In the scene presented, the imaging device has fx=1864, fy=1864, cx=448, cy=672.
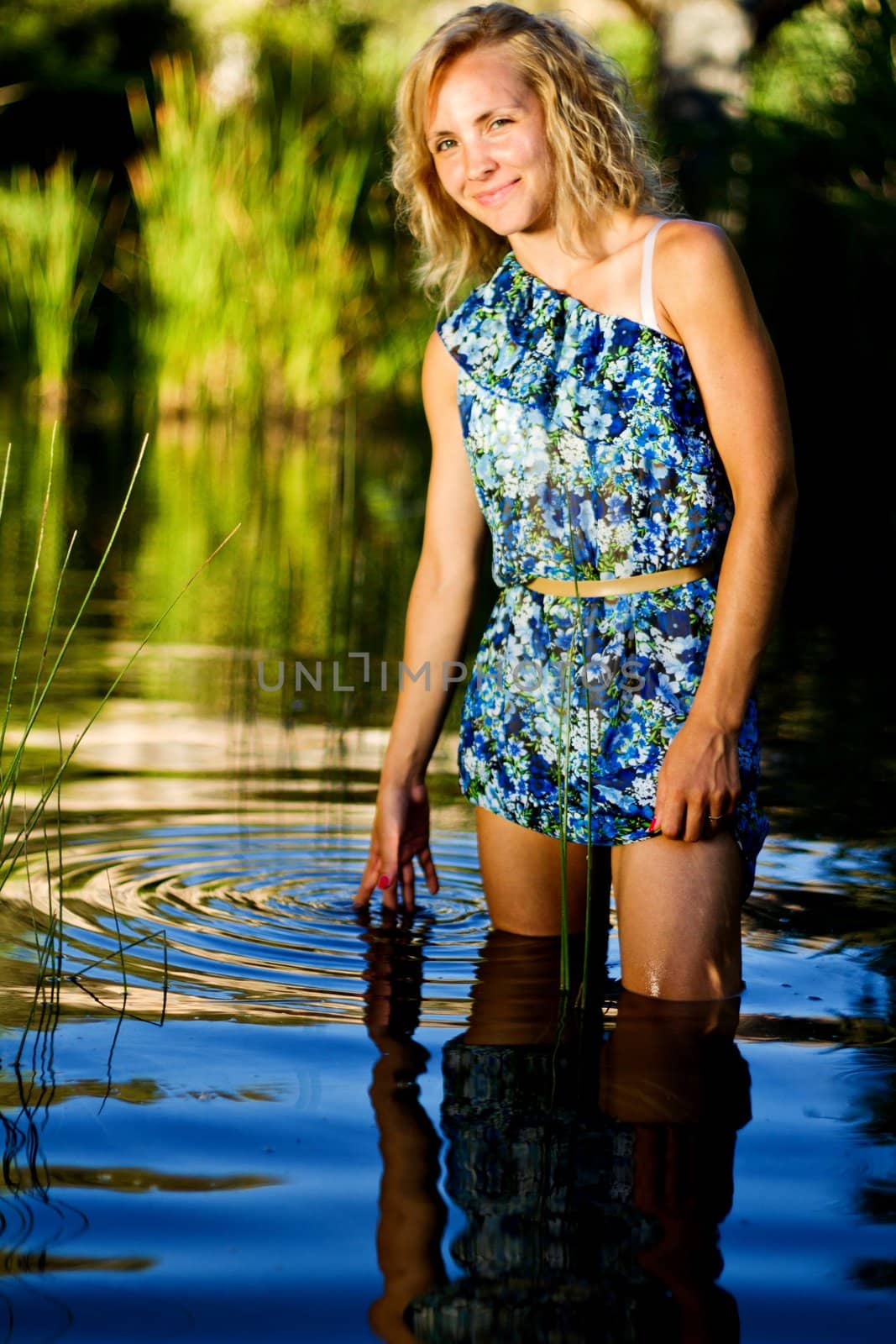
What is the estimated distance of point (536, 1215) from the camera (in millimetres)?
1453

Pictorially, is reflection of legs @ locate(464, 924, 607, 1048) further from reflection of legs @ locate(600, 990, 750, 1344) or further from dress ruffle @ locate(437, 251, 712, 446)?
dress ruffle @ locate(437, 251, 712, 446)

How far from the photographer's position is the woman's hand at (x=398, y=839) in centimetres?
220

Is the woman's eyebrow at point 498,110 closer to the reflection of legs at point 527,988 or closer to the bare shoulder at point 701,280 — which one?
the bare shoulder at point 701,280

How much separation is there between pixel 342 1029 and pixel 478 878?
681mm

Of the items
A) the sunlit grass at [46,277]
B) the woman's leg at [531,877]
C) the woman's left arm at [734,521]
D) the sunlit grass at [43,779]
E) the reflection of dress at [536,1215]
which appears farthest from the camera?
the sunlit grass at [46,277]

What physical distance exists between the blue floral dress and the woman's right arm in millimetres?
128

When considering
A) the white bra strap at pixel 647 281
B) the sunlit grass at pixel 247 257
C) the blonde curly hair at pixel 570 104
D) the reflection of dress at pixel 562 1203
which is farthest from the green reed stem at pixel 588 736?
the sunlit grass at pixel 247 257

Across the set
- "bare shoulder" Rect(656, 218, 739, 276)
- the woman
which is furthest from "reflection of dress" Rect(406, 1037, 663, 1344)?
"bare shoulder" Rect(656, 218, 739, 276)

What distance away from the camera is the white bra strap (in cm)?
193

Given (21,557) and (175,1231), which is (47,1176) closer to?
(175,1231)

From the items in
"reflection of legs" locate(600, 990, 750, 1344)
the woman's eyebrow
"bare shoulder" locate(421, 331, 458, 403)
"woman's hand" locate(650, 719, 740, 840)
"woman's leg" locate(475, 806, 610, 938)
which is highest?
the woman's eyebrow

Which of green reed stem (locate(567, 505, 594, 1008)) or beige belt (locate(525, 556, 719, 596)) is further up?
beige belt (locate(525, 556, 719, 596))

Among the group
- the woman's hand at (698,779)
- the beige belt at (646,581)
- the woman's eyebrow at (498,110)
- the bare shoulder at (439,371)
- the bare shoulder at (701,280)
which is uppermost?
the woman's eyebrow at (498,110)

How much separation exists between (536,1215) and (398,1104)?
0.27 metres
